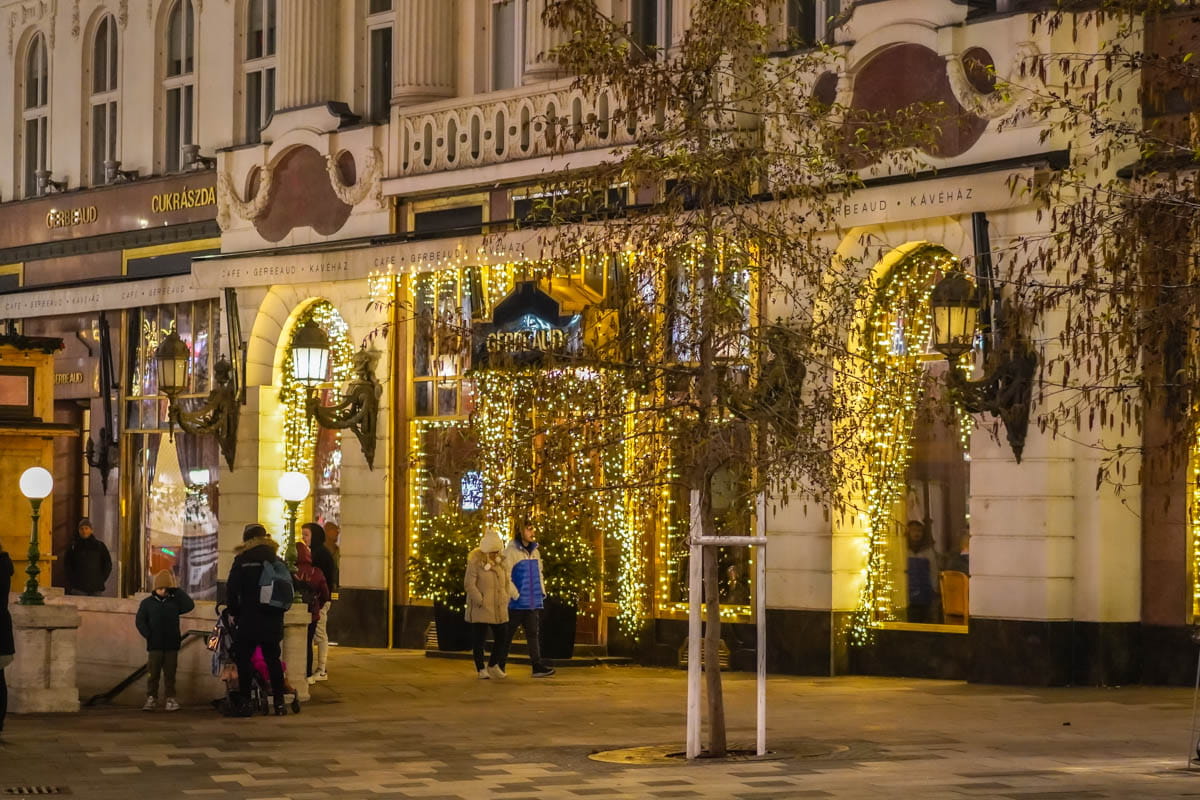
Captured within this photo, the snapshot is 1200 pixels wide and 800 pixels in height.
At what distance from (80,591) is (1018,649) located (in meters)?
13.9

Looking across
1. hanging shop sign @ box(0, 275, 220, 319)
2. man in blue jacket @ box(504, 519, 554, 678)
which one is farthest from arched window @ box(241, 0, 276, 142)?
man in blue jacket @ box(504, 519, 554, 678)

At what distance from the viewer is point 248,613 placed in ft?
63.6

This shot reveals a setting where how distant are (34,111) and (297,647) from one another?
19.0 meters

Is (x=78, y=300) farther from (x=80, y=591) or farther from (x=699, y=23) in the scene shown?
(x=699, y=23)

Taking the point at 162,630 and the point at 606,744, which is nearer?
the point at 606,744

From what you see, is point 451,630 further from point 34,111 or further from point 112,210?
point 34,111

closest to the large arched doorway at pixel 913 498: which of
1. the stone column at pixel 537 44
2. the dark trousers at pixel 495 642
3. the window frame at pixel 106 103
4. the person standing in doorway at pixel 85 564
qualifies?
the dark trousers at pixel 495 642

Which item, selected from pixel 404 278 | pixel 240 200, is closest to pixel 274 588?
pixel 404 278

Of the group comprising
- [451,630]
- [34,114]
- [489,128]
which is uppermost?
[34,114]

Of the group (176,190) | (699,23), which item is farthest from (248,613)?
(176,190)

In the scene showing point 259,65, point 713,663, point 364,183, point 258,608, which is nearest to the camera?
point 713,663

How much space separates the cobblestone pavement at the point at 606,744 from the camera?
48.1 feet

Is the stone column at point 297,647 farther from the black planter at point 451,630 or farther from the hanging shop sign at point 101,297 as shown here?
the hanging shop sign at point 101,297

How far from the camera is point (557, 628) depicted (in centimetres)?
2611
